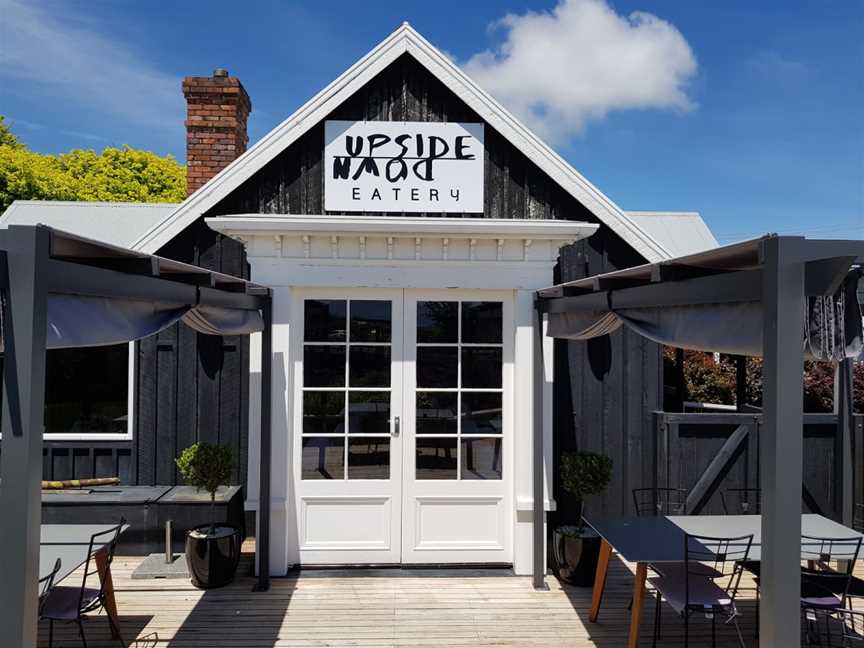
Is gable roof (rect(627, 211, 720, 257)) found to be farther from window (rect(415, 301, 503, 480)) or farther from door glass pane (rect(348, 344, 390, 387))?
door glass pane (rect(348, 344, 390, 387))

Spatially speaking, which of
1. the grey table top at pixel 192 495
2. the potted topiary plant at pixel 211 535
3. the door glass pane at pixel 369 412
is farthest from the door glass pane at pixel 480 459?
the grey table top at pixel 192 495

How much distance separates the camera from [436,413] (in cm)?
561

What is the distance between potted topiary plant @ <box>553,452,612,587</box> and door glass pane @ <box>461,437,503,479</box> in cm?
63

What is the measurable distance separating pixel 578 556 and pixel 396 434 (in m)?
1.88

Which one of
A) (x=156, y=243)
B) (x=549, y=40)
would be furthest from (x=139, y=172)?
(x=156, y=243)

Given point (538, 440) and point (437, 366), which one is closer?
point (538, 440)

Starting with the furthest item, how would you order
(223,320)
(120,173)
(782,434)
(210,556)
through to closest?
(120,173) → (210,556) → (223,320) → (782,434)

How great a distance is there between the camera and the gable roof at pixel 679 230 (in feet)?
25.9

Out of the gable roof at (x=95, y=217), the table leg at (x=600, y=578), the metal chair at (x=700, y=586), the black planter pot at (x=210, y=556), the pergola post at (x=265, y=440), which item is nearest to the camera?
the metal chair at (x=700, y=586)

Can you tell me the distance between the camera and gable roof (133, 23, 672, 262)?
560 cm

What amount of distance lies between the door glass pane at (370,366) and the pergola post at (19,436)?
3.48 meters

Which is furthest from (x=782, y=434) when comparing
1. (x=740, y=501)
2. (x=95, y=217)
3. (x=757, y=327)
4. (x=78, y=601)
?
(x=95, y=217)

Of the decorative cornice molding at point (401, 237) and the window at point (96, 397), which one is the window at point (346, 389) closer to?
the decorative cornice molding at point (401, 237)

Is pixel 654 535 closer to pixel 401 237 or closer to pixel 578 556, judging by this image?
pixel 578 556
